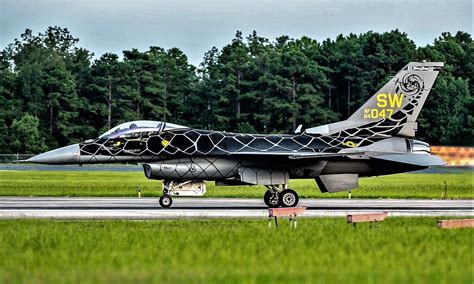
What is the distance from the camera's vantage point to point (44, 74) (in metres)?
95.8

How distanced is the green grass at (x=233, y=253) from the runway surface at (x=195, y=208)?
12.2ft

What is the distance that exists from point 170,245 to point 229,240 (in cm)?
142

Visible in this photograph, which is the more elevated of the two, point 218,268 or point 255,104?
point 255,104

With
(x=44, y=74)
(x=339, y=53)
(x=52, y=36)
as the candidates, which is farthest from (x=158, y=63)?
(x=52, y=36)

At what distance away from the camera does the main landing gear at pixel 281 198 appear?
108ft

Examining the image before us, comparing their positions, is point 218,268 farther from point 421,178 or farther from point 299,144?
point 421,178

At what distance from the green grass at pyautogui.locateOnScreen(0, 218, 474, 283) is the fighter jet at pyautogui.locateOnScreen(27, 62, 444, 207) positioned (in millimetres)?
8381

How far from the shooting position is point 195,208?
31.6m

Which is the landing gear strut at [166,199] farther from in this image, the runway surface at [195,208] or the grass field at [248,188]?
the grass field at [248,188]

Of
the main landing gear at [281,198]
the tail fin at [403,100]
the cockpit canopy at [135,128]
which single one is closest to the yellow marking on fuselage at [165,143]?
the cockpit canopy at [135,128]

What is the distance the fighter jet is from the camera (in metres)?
32.5

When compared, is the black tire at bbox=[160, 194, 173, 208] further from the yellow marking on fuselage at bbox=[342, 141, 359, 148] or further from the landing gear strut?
the yellow marking on fuselage at bbox=[342, 141, 359, 148]

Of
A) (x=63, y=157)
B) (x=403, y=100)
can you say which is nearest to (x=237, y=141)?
(x=63, y=157)

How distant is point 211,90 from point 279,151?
60624mm
